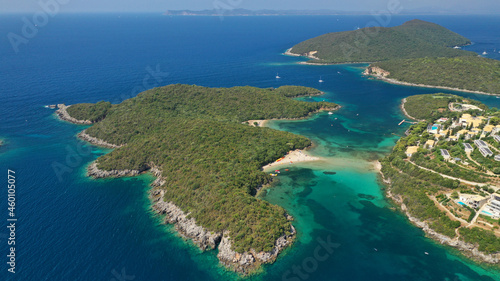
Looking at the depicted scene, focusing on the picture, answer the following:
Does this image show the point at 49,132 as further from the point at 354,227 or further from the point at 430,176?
the point at 430,176

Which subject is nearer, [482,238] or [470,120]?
[482,238]

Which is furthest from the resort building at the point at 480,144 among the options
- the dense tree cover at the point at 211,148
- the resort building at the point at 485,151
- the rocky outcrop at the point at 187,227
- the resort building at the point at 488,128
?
the rocky outcrop at the point at 187,227

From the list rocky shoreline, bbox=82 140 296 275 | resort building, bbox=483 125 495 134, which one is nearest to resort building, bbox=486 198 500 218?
rocky shoreline, bbox=82 140 296 275

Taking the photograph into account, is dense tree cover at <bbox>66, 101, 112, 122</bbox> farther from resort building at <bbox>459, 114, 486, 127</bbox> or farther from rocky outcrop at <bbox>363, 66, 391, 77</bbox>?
rocky outcrop at <bbox>363, 66, 391, 77</bbox>

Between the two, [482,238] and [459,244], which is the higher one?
[482,238]

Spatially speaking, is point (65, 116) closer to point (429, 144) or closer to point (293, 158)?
point (293, 158)

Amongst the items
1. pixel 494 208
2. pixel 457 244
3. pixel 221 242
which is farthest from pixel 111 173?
pixel 494 208

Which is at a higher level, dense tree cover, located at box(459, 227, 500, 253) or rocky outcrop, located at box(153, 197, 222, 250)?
dense tree cover, located at box(459, 227, 500, 253)
